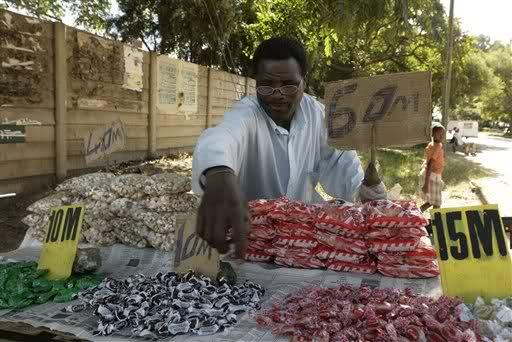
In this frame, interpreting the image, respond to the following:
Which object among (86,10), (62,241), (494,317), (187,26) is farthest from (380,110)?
(86,10)

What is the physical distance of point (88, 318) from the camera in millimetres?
1606

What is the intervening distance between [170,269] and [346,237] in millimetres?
784

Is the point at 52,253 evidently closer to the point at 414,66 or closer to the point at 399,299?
the point at 399,299

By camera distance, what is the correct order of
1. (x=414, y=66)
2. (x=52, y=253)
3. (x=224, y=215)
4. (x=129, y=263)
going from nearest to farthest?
(x=224, y=215) → (x=52, y=253) → (x=129, y=263) → (x=414, y=66)

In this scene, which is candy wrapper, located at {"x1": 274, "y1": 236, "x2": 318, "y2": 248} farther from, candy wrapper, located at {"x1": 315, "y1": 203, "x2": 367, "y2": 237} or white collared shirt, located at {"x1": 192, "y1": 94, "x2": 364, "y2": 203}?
white collared shirt, located at {"x1": 192, "y1": 94, "x2": 364, "y2": 203}

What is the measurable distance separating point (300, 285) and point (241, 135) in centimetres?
66

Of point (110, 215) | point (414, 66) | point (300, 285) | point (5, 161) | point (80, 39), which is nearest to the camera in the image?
point (300, 285)

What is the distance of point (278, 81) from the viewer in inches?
76.7

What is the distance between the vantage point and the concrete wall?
475 cm

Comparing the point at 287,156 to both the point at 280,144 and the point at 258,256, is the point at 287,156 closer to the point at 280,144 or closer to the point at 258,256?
the point at 280,144

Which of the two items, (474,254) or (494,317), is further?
(474,254)

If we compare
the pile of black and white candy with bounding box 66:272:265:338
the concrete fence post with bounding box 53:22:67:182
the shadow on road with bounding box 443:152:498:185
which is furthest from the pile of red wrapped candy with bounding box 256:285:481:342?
the shadow on road with bounding box 443:152:498:185

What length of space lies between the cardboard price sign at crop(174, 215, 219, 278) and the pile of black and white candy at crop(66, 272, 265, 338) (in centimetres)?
5

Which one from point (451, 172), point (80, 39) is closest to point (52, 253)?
point (80, 39)
